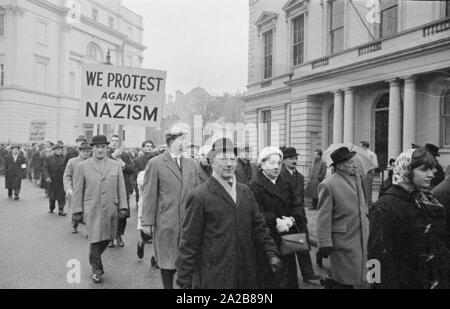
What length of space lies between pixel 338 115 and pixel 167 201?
8.31 m

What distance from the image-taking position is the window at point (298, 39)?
39.7 feet

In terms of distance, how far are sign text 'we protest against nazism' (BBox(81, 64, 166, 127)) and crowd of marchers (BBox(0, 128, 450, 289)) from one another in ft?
2.62

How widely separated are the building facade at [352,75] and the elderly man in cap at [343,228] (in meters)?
4.53

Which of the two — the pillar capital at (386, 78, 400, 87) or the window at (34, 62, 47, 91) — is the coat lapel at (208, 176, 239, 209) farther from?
the window at (34, 62, 47, 91)

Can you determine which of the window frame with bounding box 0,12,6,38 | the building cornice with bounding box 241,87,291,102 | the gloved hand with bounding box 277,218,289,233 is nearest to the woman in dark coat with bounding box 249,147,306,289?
the gloved hand with bounding box 277,218,289,233

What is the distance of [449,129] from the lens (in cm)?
888

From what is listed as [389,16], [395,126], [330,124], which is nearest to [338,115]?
[330,124]

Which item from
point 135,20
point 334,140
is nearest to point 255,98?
point 334,140

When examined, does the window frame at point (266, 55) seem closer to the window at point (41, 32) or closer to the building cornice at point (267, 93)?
the building cornice at point (267, 93)

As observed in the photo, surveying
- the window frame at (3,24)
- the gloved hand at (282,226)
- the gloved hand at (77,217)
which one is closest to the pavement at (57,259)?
the gloved hand at (77,217)

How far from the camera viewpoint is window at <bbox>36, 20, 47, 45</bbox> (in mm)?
16855

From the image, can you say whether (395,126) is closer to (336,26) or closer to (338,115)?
(338,115)

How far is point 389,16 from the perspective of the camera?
8773 mm
